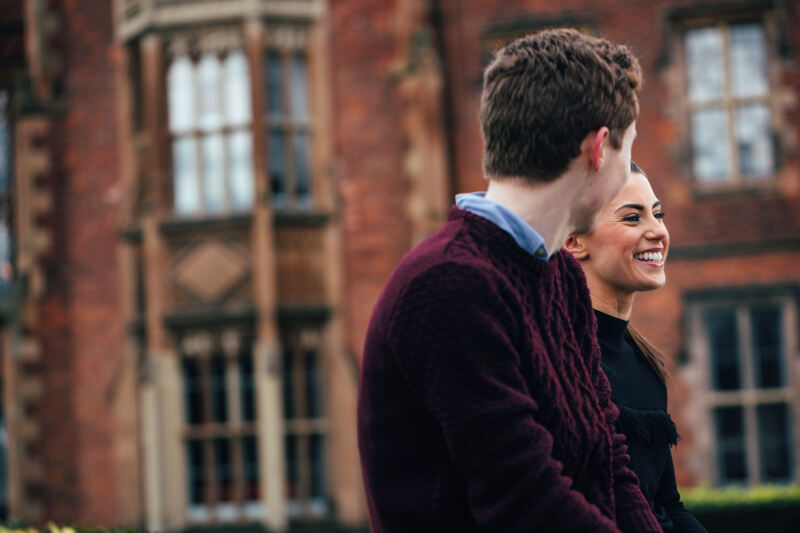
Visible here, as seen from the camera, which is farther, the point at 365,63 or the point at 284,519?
the point at 365,63

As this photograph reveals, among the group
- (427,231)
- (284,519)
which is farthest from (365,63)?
(284,519)

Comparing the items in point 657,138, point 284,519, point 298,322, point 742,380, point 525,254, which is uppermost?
point 657,138

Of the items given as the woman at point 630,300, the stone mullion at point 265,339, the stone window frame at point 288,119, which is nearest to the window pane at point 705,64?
the stone window frame at point 288,119

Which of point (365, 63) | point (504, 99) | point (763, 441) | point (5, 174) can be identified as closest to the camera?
point (504, 99)

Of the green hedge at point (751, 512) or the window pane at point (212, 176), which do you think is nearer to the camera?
the green hedge at point (751, 512)

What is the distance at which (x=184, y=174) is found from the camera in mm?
10555

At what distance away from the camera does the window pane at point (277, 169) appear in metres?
10.3

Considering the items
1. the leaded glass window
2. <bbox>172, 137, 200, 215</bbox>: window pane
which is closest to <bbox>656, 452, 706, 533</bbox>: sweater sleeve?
the leaded glass window

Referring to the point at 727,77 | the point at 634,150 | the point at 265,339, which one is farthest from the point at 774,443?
the point at 265,339

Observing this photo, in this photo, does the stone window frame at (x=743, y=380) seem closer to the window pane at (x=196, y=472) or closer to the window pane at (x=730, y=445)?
the window pane at (x=730, y=445)

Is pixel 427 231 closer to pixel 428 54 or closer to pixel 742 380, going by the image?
pixel 428 54

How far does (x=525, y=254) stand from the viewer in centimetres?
167

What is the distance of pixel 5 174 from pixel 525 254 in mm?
11761

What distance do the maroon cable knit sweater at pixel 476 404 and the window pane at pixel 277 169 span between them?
8.74 metres
